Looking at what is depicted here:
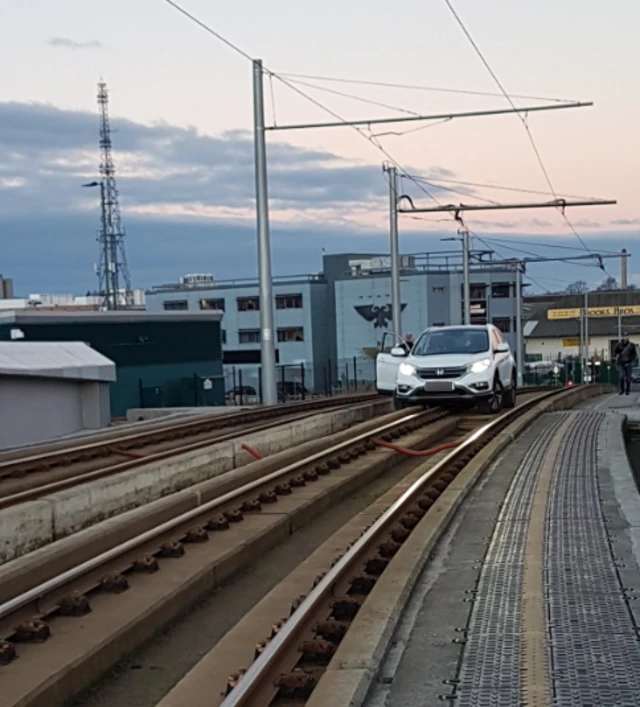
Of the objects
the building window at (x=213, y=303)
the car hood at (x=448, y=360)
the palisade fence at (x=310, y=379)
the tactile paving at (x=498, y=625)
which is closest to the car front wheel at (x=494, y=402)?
the car hood at (x=448, y=360)

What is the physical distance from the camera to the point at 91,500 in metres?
10.4

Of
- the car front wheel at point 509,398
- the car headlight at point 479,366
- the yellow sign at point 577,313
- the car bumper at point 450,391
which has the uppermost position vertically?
the yellow sign at point 577,313

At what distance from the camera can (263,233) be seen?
83.8ft

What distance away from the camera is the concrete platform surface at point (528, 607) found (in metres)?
5.19

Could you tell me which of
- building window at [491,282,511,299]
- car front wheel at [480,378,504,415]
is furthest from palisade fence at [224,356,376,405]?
car front wheel at [480,378,504,415]

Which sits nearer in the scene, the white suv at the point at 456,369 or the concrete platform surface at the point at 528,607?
the concrete platform surface at the point at 528,607

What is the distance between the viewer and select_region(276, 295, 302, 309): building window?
272 ft

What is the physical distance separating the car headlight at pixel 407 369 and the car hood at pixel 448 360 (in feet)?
0.27

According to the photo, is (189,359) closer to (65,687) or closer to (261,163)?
(261,163)

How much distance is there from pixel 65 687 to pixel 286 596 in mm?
2080

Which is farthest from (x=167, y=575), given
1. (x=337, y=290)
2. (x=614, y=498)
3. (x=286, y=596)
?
(x=337, y=290)

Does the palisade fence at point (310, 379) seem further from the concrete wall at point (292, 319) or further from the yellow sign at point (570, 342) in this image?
the yellow sign at point (570, 342)

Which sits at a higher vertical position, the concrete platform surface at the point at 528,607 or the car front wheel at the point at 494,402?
the car front wheel at the point at 494,402

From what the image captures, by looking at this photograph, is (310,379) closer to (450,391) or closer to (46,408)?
(46,408)
